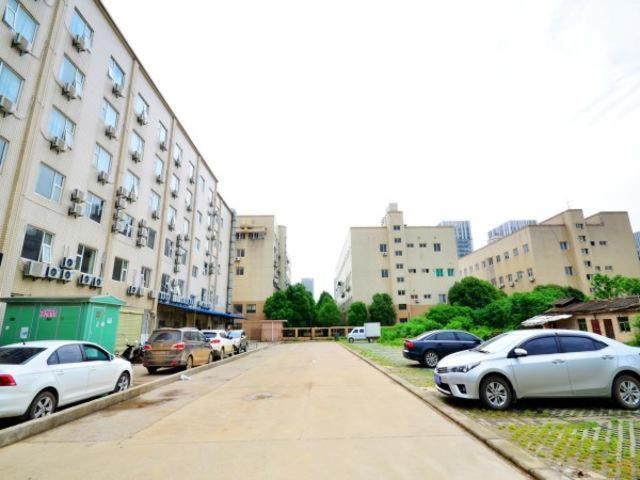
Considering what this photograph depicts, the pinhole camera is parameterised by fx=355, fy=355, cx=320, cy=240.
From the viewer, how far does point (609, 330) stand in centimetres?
3206

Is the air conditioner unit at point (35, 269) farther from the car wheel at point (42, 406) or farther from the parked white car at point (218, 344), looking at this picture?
the car wheel at point (42, 406)

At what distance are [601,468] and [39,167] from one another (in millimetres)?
20822

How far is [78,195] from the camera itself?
17.9 meters

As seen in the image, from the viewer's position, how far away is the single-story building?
29891 mm

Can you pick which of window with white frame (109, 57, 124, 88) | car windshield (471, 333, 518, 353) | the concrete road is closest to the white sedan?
the concrete road

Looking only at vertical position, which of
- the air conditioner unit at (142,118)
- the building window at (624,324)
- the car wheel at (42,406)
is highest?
the air conditioner unit at (142,118)

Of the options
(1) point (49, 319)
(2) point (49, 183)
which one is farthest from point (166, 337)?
(2) point (49, 183)

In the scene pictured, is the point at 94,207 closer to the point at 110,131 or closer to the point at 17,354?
the point at 110,131

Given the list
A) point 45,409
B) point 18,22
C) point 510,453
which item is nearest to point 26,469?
point 45,409

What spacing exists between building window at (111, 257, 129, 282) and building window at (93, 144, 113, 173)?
550 cm

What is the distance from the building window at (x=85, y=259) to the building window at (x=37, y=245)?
2.03m

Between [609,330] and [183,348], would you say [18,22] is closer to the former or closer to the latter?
[183,348]

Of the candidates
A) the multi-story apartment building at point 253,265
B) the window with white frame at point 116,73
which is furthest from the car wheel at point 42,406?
the multi-story apartment building at point 253,265

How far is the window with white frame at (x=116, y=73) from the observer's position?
72.3 ft
